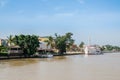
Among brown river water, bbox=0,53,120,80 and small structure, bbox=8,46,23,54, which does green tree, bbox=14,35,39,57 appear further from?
brown river water, bbox=0,53,120,80

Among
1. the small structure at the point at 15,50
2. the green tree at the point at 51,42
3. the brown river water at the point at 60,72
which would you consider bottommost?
the brown river water at the point at 60,72

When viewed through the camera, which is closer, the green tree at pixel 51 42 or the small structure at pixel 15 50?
the small structure at pixel 15 50

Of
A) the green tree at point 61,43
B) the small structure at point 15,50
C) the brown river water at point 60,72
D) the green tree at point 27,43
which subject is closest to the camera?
the brown river water at point 60,72

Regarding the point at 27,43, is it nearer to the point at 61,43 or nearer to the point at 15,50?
the point at 15,50

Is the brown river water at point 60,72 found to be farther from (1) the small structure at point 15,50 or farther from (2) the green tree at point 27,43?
(1) the small structure at point 15,50

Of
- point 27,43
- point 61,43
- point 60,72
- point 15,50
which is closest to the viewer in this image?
point 60,72

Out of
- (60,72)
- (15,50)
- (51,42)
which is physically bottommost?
(60,72)

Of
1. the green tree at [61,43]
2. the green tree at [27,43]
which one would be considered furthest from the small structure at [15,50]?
the green tree at [61,43]

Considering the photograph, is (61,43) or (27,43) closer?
(27,43)

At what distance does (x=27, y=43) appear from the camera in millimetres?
51688

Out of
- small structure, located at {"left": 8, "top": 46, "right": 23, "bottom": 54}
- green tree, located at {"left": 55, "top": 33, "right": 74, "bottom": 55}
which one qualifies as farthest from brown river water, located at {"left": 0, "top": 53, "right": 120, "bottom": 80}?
green tree, located at {"left": 55, "top": 33, "right": 74, "bottom": 55}

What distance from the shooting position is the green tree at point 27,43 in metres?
51.8

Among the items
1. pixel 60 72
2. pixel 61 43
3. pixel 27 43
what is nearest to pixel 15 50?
pixel 27 43

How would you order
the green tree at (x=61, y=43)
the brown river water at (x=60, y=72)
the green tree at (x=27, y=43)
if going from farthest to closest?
the green tree at (x=61, y=43) < the green tree at (x=27, y=43) < the brown river water at (x=60, y=72)
